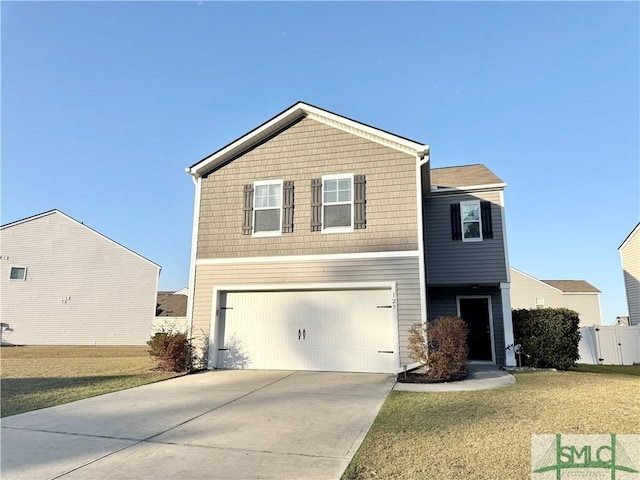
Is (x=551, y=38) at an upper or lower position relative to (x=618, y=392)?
upper

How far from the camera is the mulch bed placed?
26.2ft

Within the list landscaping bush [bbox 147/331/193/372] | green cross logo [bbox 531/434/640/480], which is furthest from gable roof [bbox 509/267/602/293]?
green cross logo [bbox 531/434/640/480]

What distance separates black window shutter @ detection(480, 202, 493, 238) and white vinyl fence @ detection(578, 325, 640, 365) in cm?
784

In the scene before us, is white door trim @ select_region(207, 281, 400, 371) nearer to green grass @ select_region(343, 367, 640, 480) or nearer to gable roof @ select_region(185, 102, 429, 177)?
green grass @ select_region(343, 367, 640, 480)

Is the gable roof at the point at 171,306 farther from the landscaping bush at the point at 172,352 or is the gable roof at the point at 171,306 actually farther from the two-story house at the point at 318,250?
the two-story house at the point at 318,250

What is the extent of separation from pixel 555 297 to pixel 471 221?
1897 cm

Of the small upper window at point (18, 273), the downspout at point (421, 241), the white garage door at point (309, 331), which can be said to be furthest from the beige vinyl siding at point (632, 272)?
the small upper window at point (18, 273)

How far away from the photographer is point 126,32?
419 inches

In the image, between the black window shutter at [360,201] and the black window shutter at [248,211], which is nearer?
the black window shutter at [360,201]

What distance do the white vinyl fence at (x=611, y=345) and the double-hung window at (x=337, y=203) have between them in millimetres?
12112

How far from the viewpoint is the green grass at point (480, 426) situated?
337 centimetres

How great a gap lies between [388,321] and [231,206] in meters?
5.32

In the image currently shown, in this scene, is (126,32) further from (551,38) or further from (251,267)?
(551,38)

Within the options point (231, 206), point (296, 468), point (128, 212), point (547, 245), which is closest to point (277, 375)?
point (231, 206)
